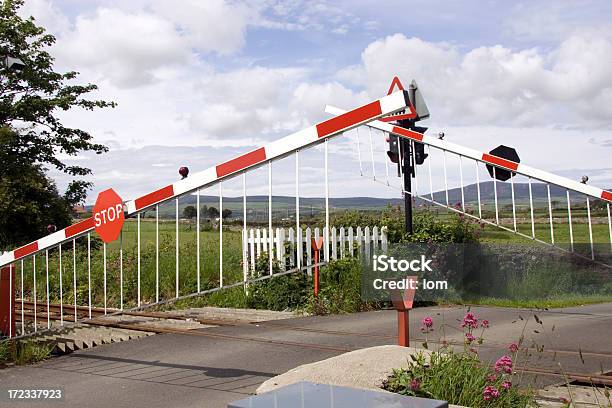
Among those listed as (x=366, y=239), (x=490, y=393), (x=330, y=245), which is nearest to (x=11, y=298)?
(x=490, y=393)

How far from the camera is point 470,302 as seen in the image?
13781 millimetres

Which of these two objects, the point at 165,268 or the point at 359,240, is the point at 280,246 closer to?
the point at 359,240

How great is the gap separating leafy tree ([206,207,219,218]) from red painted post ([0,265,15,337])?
11.6ft

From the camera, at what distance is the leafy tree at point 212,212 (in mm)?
6798

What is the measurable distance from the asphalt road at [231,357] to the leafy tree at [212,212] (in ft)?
5.94

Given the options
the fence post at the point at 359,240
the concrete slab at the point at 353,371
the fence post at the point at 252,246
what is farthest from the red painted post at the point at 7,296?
the fence post at the point at 359,240

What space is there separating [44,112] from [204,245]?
957 cm

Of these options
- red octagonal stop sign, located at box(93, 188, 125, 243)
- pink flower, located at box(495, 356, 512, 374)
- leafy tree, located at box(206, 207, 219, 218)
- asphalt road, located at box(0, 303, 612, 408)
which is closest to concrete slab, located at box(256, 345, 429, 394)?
pink flower, located at box(495, 356, 512, 374)

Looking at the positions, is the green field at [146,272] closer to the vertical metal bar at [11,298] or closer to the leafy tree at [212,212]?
the vertical metal bar at [11,298]

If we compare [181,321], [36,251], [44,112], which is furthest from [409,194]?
[44,112]

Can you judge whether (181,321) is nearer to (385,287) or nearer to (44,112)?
(385,287)

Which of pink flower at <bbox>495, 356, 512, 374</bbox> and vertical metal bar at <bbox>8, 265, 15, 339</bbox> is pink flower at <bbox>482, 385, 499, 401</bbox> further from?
vertical metal bar at <bbox>8, 265, 15, 339</bbox>

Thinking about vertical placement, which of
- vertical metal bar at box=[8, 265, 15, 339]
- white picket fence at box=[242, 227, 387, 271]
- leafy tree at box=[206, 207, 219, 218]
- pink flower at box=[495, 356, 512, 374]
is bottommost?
pink flower at box=[495, 356, 512, 374]

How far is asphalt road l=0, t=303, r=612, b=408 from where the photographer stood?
6.95m
